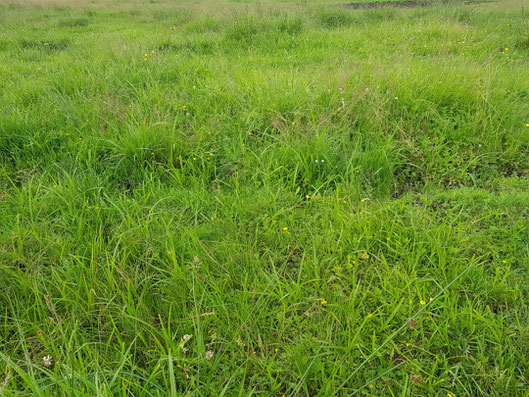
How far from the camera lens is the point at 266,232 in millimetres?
2336

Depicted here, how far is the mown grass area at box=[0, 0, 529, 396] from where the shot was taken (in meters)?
1.61

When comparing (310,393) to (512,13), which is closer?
(310,393)

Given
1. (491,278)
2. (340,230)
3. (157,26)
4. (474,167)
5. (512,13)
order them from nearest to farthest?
(491,278) < (340,230) < (474,167) < (512,13) < (157,26)

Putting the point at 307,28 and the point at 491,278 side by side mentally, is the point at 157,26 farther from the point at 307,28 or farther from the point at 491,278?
the point at 491,278

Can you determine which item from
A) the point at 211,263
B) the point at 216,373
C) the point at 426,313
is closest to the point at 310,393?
the point at 216,373

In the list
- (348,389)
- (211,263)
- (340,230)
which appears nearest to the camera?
(348,389)

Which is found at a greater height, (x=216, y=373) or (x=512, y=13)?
(x=512, y=13)

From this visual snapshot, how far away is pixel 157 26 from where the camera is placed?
9906 millimetres

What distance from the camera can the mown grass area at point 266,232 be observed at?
1.61 meters

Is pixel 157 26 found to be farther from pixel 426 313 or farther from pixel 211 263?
pixel 426 313

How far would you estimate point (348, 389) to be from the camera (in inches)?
61.1

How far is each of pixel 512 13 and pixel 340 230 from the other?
10503mm

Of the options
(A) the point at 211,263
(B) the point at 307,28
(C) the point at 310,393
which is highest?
(B) the point at 307,28

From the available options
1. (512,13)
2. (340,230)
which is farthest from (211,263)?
(512,13)
